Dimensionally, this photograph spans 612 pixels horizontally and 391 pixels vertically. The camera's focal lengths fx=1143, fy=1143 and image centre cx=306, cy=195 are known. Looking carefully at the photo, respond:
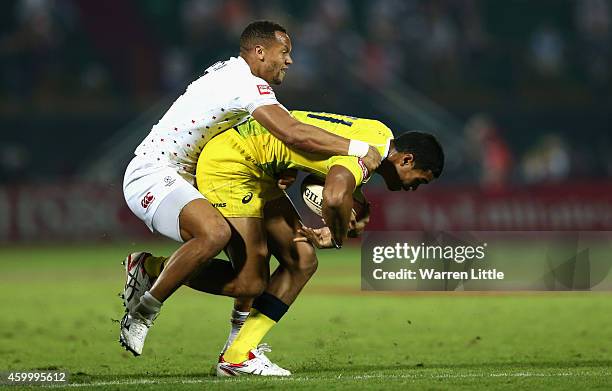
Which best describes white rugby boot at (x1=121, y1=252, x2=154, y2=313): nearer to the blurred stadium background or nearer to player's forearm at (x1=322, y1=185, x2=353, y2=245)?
player's forearm at (x1=322, y1=185, x2=353, y2=245)

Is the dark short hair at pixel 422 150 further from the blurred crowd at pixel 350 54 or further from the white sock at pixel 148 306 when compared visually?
the blurred crowd at pixel 350 54

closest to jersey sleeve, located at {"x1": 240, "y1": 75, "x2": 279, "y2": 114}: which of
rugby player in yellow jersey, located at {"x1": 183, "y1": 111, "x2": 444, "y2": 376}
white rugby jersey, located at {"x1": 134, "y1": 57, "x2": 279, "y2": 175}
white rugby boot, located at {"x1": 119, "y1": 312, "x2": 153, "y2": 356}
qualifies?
white rugby jersey, located at {"x1": 134, "y1": 57, "x2": 279, "y2": 175}

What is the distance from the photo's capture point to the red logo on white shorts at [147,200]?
6934mm

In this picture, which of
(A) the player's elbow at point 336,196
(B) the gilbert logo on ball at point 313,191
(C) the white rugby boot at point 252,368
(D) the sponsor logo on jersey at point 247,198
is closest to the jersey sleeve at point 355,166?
(A) the player's elbow at point 336,196

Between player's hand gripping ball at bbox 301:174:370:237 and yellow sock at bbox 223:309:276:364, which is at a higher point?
player's hand gripping ball at bbox 301:174:370:237

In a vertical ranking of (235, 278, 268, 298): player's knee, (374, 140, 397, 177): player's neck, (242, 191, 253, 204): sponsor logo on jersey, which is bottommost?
(235, 278, 268, 298): player's knee

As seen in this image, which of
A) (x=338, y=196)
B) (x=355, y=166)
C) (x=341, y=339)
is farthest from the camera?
(x=341, y=339)

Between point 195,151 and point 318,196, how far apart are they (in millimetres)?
825

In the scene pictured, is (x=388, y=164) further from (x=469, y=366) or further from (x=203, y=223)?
(x=469, y=366)

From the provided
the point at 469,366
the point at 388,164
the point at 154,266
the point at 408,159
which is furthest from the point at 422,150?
the point at 154,266

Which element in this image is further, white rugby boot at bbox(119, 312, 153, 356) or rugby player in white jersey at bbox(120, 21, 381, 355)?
white rugby boot at bbox(119, 312, 153, 356)

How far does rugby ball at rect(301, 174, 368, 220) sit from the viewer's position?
702 centimetres

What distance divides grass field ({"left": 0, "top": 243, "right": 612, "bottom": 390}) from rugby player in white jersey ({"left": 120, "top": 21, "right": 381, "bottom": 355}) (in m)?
0.57

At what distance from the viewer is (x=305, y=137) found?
658cm
